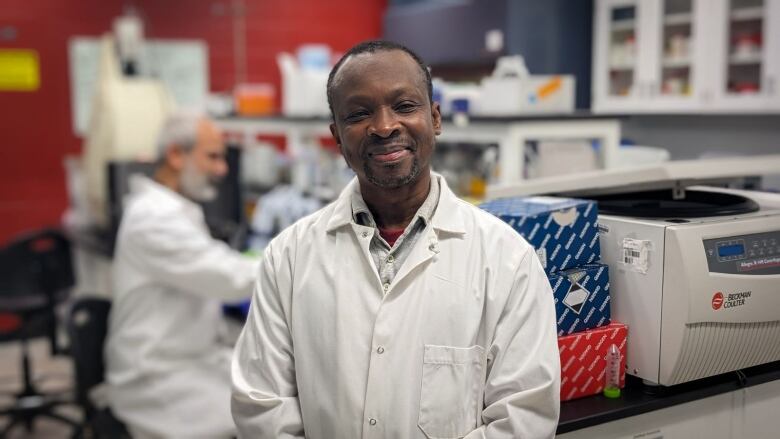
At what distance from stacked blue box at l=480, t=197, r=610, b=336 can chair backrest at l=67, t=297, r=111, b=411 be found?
5.34 ft

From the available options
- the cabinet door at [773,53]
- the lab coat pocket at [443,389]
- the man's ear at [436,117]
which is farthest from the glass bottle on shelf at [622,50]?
the lab coat pocket at [443,389]

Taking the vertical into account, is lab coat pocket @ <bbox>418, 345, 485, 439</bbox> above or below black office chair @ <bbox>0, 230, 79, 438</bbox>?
above

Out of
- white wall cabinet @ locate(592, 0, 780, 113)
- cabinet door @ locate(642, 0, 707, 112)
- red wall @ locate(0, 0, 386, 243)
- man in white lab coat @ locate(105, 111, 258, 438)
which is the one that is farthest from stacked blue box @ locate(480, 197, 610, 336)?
red wall @ locate(0, 0, 386, 243)

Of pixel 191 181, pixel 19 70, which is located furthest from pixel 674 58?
pixel 19 70

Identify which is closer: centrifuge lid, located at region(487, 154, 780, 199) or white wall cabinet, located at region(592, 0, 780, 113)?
centrifuge lid, located at region(487, 154, 780, 199)

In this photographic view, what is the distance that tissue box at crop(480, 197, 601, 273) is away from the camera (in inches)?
59.1

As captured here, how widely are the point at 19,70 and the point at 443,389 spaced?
4.69 m

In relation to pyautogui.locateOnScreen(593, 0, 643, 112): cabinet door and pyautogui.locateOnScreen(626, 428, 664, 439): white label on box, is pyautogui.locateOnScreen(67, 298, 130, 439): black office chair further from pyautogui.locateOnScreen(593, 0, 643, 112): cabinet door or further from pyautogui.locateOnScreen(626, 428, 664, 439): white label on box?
pyautogui.locateOnScreen(593, 0, 643, 112): cabinet door

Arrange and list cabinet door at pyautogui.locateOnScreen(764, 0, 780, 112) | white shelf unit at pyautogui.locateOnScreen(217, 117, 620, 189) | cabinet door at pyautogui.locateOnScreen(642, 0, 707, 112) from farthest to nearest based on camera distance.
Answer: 1. cabinet door at pyautogui.locateOnScreen(642, 0, 707, 112)
2. cabinet door at pyautogui.locateOnScreen(764, 0, 780, 112)
3. white shelf unit at pyautogui.locateOnScreen(217, 117, 620, 189)

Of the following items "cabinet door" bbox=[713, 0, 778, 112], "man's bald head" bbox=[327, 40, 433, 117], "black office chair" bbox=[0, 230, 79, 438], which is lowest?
"black office chair" bbox=[0, 230, 79, 438]

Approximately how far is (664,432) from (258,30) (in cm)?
487

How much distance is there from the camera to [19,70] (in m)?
5.04

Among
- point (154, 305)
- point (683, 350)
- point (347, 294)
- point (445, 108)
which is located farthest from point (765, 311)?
point (154, 305)

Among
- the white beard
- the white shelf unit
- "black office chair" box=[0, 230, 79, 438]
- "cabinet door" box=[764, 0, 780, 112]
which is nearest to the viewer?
the white shelf unit
